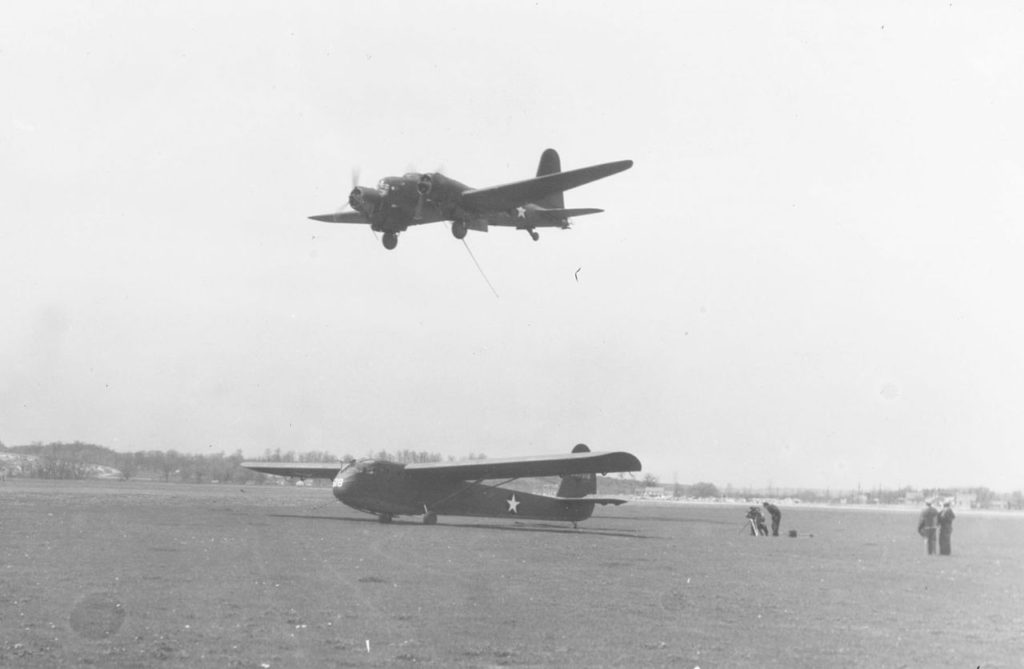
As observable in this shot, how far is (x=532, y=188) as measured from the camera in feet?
48.6

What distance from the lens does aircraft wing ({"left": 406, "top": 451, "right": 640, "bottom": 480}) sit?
26.2 meters

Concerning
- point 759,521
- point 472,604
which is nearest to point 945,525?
point 759,521

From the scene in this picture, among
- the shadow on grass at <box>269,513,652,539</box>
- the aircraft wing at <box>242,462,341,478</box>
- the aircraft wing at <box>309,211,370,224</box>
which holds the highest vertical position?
the aircraft wing at <box>309,211,370,224</box>

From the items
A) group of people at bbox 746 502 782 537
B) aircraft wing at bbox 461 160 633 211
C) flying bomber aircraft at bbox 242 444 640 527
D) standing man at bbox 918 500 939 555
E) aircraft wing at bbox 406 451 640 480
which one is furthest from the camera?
group of people at bbox 746 502 782 537

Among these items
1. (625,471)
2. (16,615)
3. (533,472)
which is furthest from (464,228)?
(533,472)

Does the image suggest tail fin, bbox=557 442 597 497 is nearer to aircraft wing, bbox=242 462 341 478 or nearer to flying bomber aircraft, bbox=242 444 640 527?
flying bomber aircraft, bbox=242 444 640 527

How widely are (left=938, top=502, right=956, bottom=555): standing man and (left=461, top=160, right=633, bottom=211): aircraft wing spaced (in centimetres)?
1671

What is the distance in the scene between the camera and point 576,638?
10477 mm

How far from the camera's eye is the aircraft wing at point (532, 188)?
13.4 m

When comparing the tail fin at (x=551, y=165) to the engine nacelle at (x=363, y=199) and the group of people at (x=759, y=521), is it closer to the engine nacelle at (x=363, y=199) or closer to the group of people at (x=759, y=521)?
the engine nacelle at (x=363, y=199)

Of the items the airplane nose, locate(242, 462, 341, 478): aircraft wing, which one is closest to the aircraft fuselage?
locate(242, 462, 341, 478): aircraft wing

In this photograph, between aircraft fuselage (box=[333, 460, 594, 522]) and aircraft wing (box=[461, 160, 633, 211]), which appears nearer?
aircraft wing (box=[461, 160, 633, 211])

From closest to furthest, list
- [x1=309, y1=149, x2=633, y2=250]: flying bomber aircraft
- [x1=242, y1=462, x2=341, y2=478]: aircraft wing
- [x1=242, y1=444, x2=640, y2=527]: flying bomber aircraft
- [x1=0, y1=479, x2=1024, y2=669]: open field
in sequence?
[x1=0, y1=479, x2=1024, y2=669]: open field → [x1=309, y1=149, x2=633, y2=250]: flying bomber aircraft → [x1=242, y1=444, x2=640, y2=527]: flying bomber aircraft → [x1=242, y1=462, x2=341, y2=478]: aircraft wing

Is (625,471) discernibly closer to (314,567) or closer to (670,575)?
(670,575)
